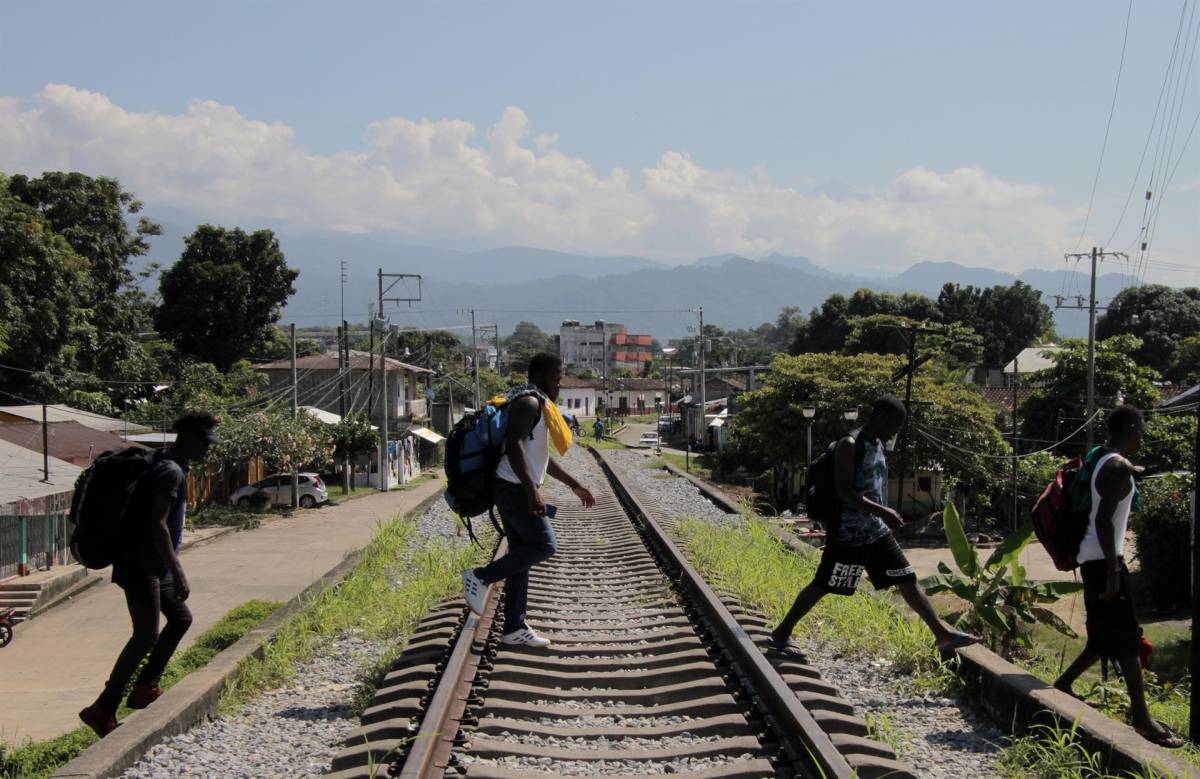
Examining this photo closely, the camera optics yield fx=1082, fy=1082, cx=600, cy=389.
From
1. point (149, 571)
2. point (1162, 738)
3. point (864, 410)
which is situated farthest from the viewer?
point (864, 410)

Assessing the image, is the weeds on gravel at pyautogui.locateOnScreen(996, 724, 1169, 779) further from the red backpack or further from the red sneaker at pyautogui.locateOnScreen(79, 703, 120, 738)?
the red sneaker at pyautogui.locateOnScreen(79, 703, 120, 738)

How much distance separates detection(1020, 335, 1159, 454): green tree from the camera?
41750 millimetres

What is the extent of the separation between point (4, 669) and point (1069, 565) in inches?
439

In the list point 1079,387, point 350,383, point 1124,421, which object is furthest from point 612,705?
point 350,383

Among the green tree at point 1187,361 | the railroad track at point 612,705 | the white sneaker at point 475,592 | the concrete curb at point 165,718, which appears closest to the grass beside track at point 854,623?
the railroad track at point 612,705

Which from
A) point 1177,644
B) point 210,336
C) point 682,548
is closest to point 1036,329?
point 210,336

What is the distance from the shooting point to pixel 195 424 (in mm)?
5809

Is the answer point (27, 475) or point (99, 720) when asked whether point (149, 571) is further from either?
point (27, 475)

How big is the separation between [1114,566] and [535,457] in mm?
3063

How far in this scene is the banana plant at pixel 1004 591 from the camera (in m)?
7.19

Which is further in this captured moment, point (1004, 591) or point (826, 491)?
point (1004, 591)

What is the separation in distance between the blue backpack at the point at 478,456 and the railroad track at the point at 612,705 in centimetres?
81

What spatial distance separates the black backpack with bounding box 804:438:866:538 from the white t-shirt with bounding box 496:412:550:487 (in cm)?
150

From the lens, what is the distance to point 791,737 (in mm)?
4570
